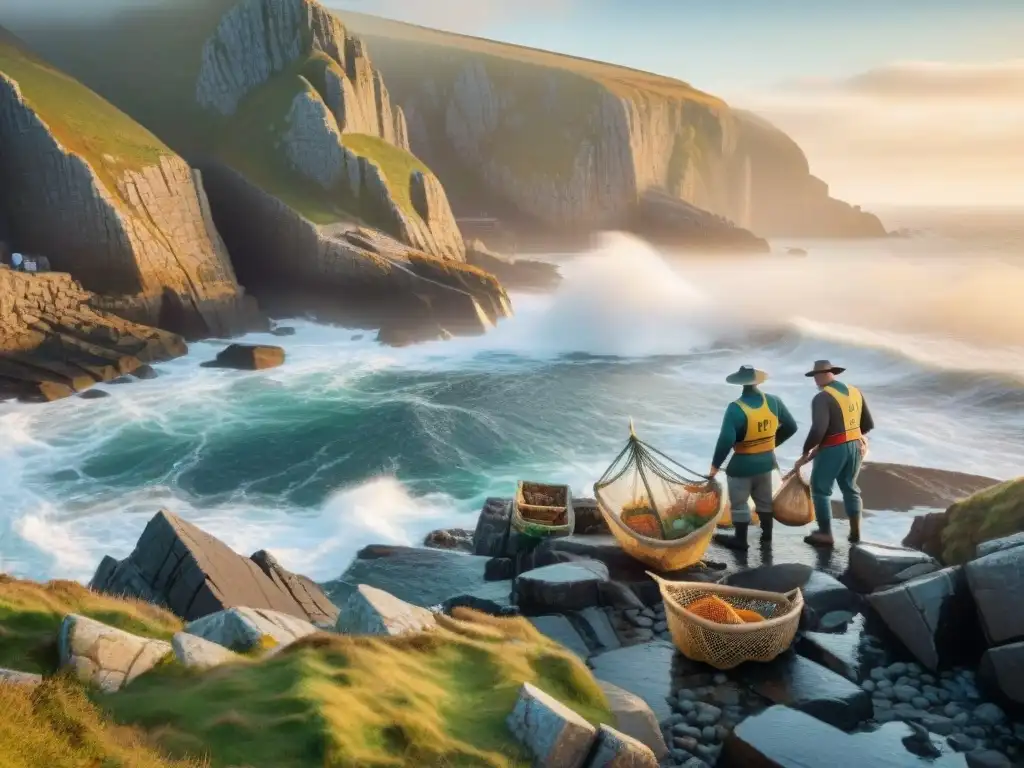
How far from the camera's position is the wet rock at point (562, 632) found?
924 cm

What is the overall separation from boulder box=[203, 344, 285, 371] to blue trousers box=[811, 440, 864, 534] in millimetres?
26227

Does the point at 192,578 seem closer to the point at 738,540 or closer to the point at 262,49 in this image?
Result: the point at 738,540

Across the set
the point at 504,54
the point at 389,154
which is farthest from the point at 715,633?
the point at 504,54

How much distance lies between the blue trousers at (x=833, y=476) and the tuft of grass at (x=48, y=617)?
8.74 metres

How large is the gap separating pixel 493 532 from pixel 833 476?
5.98m

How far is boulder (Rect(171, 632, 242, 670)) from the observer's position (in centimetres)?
650

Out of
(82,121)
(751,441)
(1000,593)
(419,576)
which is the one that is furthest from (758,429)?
(82,121)

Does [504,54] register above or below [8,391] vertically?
above

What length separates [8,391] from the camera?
2766cm

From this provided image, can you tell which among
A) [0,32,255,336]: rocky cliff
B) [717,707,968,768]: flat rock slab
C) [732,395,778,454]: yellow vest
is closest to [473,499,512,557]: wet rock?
[732,395,778,454]: yellow vest

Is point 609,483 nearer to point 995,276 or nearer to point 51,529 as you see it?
point 51,529

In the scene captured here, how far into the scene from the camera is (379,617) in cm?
798

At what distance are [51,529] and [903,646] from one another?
16.7m

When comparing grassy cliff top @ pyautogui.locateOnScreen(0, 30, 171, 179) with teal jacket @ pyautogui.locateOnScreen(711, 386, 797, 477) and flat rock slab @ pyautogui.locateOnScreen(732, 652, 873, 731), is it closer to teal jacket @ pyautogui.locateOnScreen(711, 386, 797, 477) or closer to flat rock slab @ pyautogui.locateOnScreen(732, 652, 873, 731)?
teal jacket @ pyautogui.locateOnScreen(711, 386, 797, 477)
